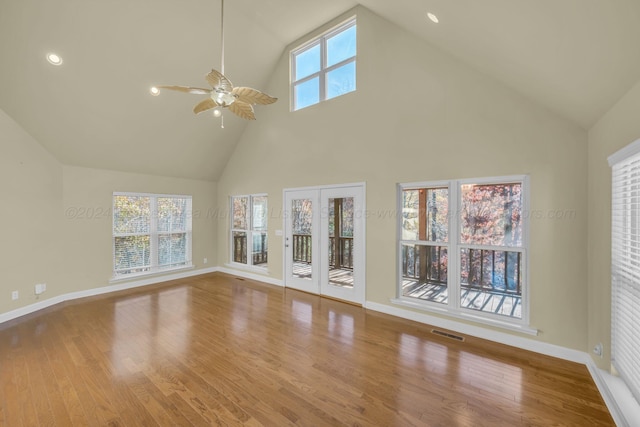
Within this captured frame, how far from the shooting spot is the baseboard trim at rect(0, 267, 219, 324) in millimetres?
3816

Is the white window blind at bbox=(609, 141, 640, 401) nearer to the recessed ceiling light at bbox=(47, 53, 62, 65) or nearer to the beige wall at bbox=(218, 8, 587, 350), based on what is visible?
the beige wall at bbox=(218, 8, 587, 350)

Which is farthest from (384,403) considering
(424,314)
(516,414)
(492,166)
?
(492,166)

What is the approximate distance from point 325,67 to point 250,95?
2676mm

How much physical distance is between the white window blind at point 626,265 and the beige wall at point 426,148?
2.06ft

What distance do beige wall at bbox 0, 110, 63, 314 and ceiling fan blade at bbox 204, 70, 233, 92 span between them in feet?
11.8

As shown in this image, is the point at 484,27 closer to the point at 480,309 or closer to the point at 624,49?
the point at 624,49

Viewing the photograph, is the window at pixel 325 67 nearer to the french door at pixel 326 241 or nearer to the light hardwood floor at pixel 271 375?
the french door at pixel 326 241

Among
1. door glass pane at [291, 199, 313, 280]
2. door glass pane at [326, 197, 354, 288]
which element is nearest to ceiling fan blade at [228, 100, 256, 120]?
door glass pane at [326, 197, 354, 288]

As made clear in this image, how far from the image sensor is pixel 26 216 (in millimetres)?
3961

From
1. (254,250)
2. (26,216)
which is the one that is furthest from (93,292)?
(254,250)

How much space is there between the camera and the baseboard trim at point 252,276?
5.50 m

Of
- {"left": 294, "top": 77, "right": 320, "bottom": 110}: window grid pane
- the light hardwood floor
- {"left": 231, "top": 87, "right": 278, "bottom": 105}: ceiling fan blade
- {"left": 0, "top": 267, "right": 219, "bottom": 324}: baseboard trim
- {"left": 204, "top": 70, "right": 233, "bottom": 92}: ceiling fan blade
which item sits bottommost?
the light hardwood floor

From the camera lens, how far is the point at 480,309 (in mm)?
3279

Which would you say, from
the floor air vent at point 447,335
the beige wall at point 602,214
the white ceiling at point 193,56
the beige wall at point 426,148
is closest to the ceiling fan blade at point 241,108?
the beige wall at point 426,148
